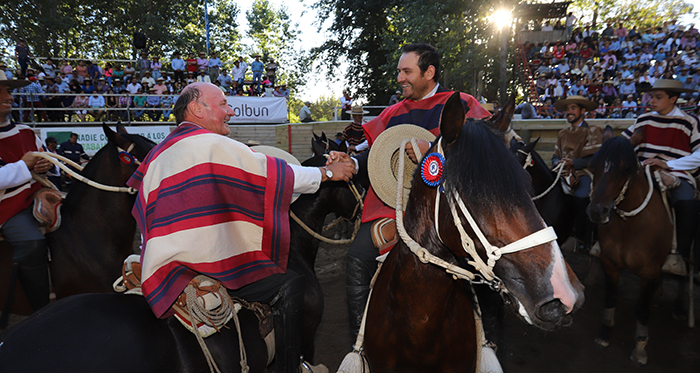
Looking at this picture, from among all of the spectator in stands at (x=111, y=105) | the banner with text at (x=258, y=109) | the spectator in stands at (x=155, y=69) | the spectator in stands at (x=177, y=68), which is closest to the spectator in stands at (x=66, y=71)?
the spectator in stands at (x=111, y=105)

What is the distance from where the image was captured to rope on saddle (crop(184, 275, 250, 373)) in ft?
7.03

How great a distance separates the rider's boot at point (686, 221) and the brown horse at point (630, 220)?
199 mm

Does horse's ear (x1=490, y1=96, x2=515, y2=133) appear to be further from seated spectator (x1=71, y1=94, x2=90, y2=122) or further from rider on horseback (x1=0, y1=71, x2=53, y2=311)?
seated spectator (x1=71, y1=94, x2=90, y2=122)

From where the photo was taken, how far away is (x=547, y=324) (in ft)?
4.97

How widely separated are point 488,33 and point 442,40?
305 centimetres

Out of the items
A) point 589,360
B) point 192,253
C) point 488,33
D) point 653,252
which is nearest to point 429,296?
point 192,253

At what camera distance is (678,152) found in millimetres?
5188

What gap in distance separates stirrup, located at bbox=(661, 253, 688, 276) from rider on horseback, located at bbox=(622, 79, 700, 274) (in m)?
0.04

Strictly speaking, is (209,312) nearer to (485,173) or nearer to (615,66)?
(485,173)

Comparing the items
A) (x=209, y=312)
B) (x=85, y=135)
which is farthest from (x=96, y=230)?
(x=85, y=135)

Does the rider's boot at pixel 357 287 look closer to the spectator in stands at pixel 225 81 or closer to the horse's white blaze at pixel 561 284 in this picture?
the horse's white blaze at pixel 561 284

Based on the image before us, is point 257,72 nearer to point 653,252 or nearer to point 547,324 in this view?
point 653,252

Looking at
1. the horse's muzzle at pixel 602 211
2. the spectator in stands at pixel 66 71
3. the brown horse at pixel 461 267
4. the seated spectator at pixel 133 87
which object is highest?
the spectator in stands at pixel 66 71

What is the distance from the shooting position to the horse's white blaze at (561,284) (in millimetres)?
1480
